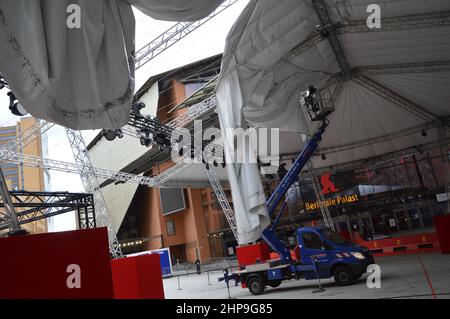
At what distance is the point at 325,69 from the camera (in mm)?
14875

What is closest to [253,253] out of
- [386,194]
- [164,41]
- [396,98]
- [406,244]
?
[406,244]

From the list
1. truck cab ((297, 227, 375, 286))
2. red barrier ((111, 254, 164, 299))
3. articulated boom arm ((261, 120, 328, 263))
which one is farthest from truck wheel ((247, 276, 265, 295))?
red barrier ((111, 254, 164, 299))

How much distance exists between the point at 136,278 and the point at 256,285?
5.90 metres

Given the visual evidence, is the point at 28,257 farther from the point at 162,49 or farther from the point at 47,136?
the point at 47,136

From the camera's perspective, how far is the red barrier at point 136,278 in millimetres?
9617

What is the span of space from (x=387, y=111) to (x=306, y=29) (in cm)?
1398

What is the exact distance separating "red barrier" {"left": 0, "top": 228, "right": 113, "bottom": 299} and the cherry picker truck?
987 centimetres

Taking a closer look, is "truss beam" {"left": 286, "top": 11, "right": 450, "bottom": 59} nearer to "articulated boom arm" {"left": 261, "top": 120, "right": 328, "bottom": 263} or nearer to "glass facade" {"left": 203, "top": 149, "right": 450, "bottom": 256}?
"articulated boom arm" {"left": 261, "top": 120, "right": 328, "bottom": 263}

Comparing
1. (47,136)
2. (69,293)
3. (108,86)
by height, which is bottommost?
(69,293)

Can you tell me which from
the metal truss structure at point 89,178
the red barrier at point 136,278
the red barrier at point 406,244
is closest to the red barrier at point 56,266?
the red barrier at point 136,278

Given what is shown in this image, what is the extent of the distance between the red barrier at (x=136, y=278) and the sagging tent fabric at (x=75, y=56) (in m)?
6.98

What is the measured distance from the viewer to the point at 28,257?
2971 mm

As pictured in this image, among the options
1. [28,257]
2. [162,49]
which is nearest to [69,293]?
[28,257]

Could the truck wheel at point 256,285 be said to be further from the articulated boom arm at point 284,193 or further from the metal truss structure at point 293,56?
the metal truss structure at point 293,56
